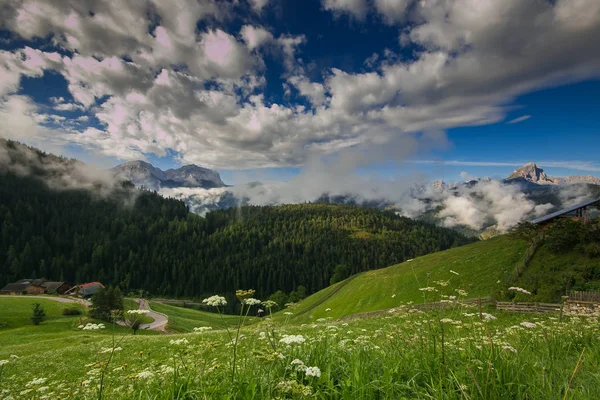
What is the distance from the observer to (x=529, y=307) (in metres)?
24.9

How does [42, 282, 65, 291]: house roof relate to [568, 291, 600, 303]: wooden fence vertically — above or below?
below

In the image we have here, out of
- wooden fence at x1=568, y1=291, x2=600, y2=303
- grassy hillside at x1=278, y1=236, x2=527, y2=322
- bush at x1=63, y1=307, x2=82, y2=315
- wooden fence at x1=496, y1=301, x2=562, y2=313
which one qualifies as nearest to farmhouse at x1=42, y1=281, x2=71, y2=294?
bush at x1=63, y1=307, x2=82, y2=315

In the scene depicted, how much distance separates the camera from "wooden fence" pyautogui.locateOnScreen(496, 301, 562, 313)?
23.8 m

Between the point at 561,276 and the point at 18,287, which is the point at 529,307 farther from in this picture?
the point at 18,287

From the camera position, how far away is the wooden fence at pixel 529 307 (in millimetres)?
23820

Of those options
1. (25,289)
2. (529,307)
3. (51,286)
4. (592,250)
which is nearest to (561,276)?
(592,250)

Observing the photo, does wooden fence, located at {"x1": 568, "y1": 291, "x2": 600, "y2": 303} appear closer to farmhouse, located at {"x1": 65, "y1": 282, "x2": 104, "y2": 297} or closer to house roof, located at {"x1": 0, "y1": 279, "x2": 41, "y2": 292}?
farmhouse, located at {"x1": 65, "y1": 282, "x2": 104, "y2": 297}

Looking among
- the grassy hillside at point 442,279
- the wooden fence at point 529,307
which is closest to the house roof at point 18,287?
the grassy hillside at point 442,279

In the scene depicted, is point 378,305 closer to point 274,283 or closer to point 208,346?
point 208,346

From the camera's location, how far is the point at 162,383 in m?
4.54

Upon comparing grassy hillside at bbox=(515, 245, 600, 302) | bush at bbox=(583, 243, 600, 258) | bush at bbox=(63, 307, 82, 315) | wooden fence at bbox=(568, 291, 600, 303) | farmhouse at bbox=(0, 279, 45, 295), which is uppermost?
bush at bbox=(583, 243, 600, 258)

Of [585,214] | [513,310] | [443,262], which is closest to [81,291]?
[443,262]

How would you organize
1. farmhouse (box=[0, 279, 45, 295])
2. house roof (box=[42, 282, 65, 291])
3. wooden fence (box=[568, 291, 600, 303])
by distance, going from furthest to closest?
house roof (box=[42, 282, 65, 291])
farmhouse (box=[0, 279, 45, 295])
wooden fence (box=[568, 291, 600, 303])

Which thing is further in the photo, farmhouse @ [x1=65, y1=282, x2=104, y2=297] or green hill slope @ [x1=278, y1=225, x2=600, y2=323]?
farmhouse @ [x1=65, y1=282, x2=104, y2=297]
